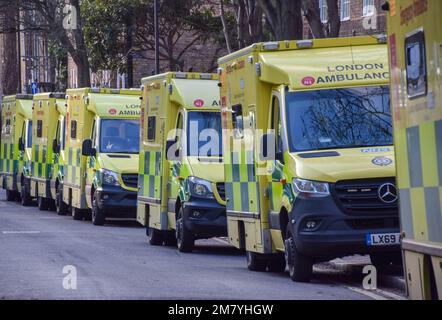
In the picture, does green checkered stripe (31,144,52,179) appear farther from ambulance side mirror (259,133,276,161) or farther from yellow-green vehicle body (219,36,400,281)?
ambulance side mirror (259,133,276,161)

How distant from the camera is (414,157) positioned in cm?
1028

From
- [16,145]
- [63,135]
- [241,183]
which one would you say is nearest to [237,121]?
[241,183]

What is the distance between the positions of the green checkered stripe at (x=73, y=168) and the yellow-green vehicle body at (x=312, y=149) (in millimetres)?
11752

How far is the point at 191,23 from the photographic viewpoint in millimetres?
42344

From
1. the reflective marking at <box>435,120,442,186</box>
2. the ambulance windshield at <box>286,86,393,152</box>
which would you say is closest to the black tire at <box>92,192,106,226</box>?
the ambulance windshield at <box>286,86,393,152</box>

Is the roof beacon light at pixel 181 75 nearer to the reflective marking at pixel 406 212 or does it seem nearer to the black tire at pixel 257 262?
the black tire at pixel 257 262

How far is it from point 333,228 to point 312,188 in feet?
1.55

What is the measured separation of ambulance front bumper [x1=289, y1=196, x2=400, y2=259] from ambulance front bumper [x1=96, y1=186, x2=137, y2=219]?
11.8 meters

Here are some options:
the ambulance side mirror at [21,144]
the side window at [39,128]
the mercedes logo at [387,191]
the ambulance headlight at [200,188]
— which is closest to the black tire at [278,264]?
the mercedes logo at [387,191]

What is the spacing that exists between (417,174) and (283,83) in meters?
5.49

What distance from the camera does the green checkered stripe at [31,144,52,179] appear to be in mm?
32844

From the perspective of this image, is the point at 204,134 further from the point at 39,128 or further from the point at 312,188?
the point at 39,128
